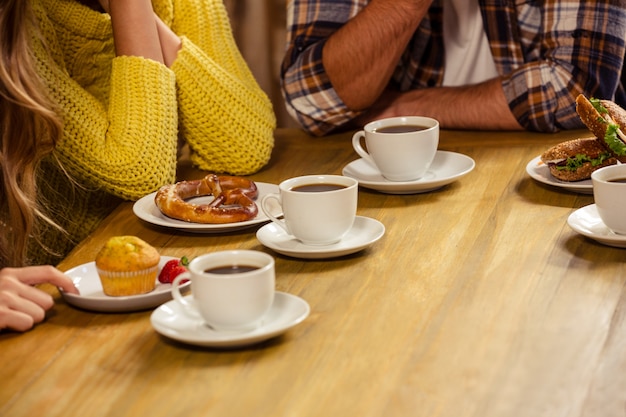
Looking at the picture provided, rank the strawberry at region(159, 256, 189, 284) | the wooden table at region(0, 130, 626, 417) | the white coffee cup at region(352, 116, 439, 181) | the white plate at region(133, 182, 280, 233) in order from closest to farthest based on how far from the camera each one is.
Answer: the wooden table at region(0, 130, 626, 417) < the strawberry at region(159, 256, 189, 284) < the white plate at region(133, 182, 280, 233) < the white coffee cup at region(352, 116, 439, 181)

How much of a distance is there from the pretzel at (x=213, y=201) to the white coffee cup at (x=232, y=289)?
1.19 ft

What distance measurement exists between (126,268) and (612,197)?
0.63 m

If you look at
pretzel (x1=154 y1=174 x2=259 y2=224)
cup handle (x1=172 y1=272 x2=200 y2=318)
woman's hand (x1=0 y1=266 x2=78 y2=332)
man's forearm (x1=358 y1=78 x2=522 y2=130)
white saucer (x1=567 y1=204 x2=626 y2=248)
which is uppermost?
cup handle (x1=172 y1=272 x2=200 y2=318)

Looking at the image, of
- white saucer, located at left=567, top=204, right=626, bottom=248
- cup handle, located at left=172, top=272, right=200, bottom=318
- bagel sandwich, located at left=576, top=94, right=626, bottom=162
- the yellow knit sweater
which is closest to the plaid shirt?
the yellow knit sweater

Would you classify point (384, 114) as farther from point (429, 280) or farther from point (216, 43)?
point (429, 280)

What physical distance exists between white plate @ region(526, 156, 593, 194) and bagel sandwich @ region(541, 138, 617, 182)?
0.01 m

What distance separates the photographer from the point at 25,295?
1099mm

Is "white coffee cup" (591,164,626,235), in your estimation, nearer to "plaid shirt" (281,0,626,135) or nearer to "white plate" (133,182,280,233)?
"white plate" (133,182,280,233)

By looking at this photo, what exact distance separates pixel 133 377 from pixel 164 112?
2.55 feet

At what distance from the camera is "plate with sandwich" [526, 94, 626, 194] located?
1.41 metres

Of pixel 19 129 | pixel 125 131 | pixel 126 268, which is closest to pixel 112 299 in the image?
pixel 126 268

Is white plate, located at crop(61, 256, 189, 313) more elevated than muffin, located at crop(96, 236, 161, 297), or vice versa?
muffin, located at crop(96, 236, 161, 297)

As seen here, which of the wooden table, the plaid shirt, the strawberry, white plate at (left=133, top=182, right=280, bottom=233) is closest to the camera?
the wooden table

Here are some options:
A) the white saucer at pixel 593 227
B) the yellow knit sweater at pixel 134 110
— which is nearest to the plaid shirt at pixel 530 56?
the yellow knit sweater at pixel 134 110
